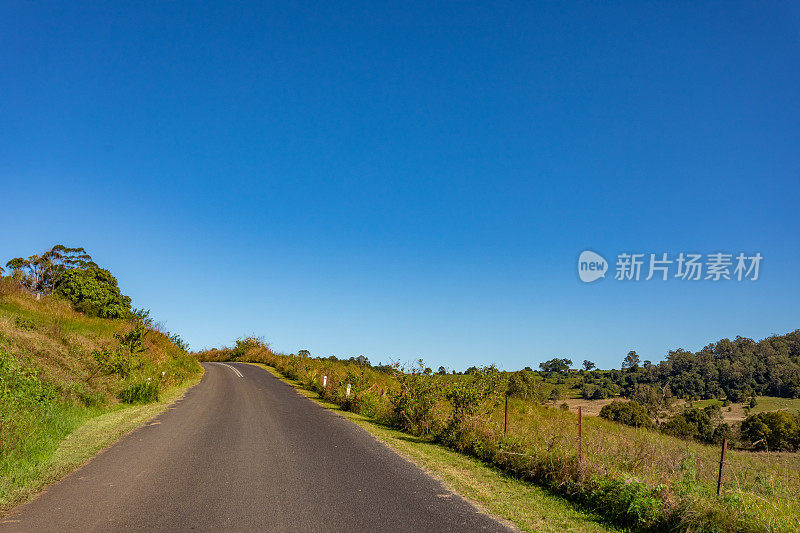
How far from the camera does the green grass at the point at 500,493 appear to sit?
6.75 meters

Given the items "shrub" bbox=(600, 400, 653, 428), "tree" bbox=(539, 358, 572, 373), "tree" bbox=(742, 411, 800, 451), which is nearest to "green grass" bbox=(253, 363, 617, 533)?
"tree" bbox=(742, 411, 800, 451)

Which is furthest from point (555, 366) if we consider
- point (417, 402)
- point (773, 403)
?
point (417, 402)

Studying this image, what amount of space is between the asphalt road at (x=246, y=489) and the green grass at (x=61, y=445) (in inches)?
12.2

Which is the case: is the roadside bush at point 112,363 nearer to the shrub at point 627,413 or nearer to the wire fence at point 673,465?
the wire fence at point 673,465

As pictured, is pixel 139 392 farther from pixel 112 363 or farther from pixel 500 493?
pixel 500 493

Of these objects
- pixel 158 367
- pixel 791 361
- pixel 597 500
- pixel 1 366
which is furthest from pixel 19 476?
pixel 791 361

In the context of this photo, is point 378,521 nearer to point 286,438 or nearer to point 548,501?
point 548,501

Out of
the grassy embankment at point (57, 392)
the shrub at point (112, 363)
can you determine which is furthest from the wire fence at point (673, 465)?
the shrub at point (112, 363)

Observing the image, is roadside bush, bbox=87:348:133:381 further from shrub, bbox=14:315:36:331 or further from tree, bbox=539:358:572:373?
tree, bbox=539:358:572:373

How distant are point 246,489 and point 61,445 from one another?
6287mm

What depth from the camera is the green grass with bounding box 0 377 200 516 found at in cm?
746

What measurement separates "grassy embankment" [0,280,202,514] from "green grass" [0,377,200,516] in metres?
0.01

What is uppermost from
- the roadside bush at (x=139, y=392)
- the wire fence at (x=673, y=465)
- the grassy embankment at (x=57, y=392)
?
the wire fence at (x=673, y=465)

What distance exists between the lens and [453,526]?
20.7ft
